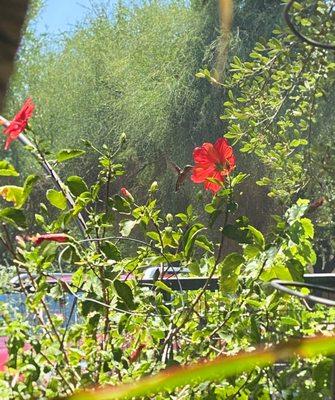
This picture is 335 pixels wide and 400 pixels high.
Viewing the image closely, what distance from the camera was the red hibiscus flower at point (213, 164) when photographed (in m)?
1.82

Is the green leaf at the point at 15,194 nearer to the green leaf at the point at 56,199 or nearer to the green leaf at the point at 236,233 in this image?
the green leaf at the point at 56,199

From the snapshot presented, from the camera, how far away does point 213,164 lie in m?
1.84

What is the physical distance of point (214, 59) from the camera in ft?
45.2

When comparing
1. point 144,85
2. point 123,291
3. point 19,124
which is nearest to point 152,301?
point 123,291

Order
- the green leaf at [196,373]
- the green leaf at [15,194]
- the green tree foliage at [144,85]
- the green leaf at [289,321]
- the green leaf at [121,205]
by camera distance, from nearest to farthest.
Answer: the green leaf at [196,373]
the green leaf at [289,321]
the green leaf at [15,194]
the green leaf at [121,205]
the green tree foliage at [144,85]

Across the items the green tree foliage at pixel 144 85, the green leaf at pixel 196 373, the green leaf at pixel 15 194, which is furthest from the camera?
the green tree foliage at pixel 144 85

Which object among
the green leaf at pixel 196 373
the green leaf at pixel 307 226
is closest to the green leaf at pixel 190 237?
the green leaf at pixel 307 226

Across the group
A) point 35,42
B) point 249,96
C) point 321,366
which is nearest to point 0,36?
point 321,366

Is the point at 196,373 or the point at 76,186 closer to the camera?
the point at 196,373

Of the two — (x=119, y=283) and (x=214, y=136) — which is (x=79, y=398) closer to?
(x=119, y=283)

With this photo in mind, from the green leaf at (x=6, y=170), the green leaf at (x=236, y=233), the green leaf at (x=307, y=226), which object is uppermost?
the green leaf at (x=307, y=226)

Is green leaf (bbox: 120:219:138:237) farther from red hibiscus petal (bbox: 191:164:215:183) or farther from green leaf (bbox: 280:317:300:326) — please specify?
green leaf (bbox: 280:317:300:326)

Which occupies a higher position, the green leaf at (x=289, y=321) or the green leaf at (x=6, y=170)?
the green leaf at (x=6, y=170)

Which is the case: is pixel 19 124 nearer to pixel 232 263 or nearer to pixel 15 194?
pixel 15 194
